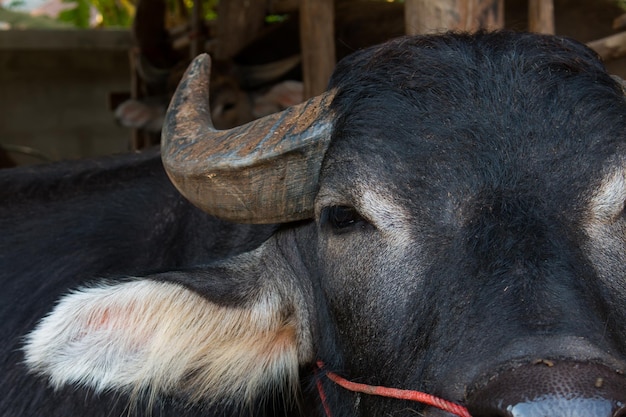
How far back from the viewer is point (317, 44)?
5.61 m

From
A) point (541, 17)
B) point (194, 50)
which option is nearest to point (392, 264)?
point (541, 17)

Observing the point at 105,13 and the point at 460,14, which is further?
the point at 105,13

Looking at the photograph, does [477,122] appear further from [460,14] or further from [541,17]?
[541,17]

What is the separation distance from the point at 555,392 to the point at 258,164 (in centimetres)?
113

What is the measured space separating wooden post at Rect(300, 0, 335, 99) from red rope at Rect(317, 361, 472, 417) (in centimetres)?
329

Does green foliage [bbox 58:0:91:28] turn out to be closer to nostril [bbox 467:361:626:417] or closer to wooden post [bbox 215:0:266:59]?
wooden post [bbox 215:0:266:59]

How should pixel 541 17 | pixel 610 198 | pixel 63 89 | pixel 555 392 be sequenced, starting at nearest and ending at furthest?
pixel 555 392 < pixel 610 198 < pixel 541 17 < pixel 63 89

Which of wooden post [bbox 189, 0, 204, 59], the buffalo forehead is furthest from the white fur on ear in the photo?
wooden post [bbox 189, 0, 204, 59]

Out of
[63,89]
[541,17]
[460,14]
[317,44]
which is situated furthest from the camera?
[63,89]

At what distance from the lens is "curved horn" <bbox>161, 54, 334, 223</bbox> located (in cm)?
242

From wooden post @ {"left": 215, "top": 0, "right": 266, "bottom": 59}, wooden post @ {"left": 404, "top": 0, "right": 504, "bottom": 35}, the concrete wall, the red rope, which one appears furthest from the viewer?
the concrete wall

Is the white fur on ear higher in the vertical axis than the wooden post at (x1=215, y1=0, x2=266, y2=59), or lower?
lower

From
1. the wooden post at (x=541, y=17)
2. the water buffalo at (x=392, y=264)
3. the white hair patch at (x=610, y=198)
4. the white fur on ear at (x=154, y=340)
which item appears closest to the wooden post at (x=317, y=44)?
the wooden post at (x=541, y=17)

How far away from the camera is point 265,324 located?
255 cm
